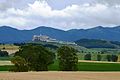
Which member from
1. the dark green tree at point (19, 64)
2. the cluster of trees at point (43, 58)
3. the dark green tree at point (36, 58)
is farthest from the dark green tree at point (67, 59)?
the dark green tree at point (19, 64)

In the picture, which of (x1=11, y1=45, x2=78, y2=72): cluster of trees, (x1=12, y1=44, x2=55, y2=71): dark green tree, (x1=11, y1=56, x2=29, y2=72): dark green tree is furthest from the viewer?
(x1=11, y1=45, x2=78, y2=72): cluster of trees

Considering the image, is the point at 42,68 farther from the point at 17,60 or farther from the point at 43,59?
the point at 17,60

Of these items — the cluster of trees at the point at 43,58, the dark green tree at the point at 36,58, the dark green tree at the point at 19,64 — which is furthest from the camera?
the cluster of trees at the point at 43,58

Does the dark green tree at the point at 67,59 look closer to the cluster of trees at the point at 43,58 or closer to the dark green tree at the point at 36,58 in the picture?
the cluster of trees at the point at 43,58

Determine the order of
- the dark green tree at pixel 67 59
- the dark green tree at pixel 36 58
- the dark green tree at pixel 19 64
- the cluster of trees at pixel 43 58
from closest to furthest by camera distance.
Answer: the dark green tree at pixel 19 64, the dark green tree at pixel 36 58, the cluster of trees at pixel 43 58, the dark green tree at pixel 67 59

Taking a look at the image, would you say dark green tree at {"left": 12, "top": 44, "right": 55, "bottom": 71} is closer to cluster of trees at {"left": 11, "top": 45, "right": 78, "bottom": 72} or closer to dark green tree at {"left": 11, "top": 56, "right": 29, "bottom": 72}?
cluster of trees at {"left": 11, "top": 45, "right": 78, "bottom": 72}

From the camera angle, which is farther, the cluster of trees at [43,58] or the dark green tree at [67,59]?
the dark green tree at [67,59]

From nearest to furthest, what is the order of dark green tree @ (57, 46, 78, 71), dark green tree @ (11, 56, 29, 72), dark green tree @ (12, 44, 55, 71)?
dark green tree @ (11, 56, 29, 72), dark green tree @ (12, 44, 55, 71), dark green tree @ (57, 46, 78, 71)

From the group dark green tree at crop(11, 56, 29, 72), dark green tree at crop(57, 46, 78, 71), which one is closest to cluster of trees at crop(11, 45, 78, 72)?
dark green tree at crop(57, 46, 78, 71)

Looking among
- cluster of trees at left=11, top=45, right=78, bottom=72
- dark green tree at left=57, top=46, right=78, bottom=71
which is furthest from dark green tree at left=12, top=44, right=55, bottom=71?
dark green tree at left=57, top=46, right=78, bottom=71

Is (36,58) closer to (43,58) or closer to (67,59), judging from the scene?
(43,58)

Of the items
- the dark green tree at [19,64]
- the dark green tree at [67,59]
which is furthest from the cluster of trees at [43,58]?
the dark green tree at [19,64]

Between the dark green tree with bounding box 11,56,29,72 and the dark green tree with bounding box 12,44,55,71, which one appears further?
the dark green tree with bounding box 12,44,55,71

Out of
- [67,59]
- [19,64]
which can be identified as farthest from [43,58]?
[19,64]
